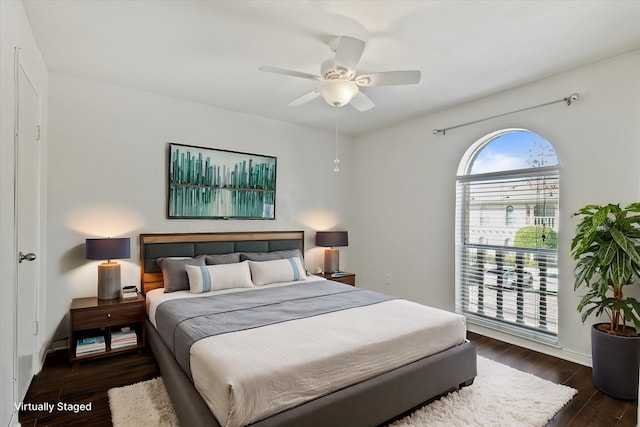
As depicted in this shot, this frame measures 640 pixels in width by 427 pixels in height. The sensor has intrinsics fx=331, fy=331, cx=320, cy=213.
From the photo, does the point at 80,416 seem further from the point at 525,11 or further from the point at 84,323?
the point at 525,11

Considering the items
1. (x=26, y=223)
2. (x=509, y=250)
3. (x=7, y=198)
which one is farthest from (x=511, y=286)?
(x=26, y=223)

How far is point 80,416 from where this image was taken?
2.20 m

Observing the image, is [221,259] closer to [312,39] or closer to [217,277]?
[217,277]

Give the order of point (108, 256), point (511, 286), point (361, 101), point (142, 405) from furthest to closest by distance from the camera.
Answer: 1. point (511, 286)
2. point (108, 256)
3. point (361, 101)
4. point (142, 405)

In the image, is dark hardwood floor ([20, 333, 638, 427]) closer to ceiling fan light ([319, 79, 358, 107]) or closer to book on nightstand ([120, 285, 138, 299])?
book on nightstand ([120, 285, 138, 299])

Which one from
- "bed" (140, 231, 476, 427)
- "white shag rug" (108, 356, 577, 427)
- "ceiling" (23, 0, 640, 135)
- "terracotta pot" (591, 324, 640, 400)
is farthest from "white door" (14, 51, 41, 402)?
"terracotta pot" (591, 324, 640, 400)

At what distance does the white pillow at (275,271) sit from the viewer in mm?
3757

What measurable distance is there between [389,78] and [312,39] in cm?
67

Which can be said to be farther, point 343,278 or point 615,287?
point 343,278

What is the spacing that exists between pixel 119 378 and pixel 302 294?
167 cm

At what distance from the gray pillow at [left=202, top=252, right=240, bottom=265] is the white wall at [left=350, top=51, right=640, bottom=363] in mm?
2222

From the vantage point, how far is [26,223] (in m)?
2.42

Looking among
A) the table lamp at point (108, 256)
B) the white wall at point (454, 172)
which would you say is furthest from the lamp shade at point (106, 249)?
the white wall at point (454, 172)

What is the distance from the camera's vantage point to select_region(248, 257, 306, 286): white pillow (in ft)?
12.3
